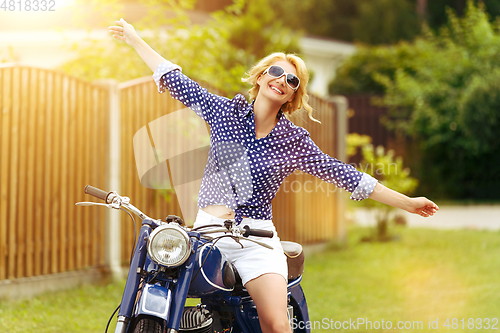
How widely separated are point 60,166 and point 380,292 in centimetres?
354

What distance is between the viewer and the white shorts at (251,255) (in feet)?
8.78

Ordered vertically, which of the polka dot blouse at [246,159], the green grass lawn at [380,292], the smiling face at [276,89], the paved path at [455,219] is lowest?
the paved path at [455,219]

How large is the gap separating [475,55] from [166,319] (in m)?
13.5

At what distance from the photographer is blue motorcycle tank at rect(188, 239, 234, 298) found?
8.11ft

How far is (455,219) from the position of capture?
444 inches

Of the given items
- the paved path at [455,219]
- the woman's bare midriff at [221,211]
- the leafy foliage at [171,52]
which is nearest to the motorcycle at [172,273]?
the woman's bare midriff at [221,211]

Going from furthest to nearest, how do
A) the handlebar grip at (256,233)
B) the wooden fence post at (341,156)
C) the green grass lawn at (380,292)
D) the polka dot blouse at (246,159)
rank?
the wooden fence post at (341,156) < the green grass lawn at (380,292) < the polka dot blouse at (246,159) < the handlebar grip at (256,233)

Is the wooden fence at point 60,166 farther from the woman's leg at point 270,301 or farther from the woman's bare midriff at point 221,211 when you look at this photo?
the woman's leg at point 270,301

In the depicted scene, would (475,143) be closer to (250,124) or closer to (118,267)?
(118,267)

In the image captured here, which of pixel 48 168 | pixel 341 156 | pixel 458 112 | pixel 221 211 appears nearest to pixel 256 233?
pixel 221 211

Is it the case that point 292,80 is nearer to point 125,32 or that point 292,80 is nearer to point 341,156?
point 125,32

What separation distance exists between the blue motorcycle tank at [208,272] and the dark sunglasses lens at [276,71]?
90 cm

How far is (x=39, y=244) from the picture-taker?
17.3 feet

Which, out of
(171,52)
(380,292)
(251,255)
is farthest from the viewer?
(171,52)
